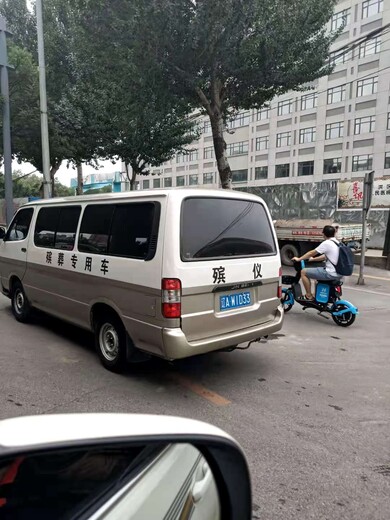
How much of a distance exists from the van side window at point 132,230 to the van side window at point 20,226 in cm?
235

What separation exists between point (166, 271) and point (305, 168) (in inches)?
2069

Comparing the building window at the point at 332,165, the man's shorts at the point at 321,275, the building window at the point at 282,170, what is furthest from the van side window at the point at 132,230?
the building window at the point at 282,170

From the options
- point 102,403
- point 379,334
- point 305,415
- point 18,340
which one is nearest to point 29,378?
point 102,403

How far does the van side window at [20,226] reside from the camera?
609 centimetres

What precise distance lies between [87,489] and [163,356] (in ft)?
8.89

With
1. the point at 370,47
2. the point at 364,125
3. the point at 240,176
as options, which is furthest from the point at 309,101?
the point at 240,176

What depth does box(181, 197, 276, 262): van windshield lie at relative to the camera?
3826 millimetres

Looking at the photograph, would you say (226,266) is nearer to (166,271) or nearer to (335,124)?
(166,271)

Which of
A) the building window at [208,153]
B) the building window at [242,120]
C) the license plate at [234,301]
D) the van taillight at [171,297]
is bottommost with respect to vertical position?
the license plate at [234,301]

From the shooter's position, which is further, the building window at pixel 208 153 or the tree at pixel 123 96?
the building window at pixel 208 153

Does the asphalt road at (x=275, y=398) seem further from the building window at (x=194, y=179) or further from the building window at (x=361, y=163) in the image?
the building window at (x=194, y=179)

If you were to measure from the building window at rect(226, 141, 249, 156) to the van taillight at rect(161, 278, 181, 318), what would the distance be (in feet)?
195

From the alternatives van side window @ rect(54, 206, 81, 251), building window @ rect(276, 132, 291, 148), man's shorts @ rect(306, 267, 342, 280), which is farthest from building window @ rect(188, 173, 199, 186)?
van side window @ rect(54, 206, 81, 251)

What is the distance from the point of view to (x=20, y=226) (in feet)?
20.7
